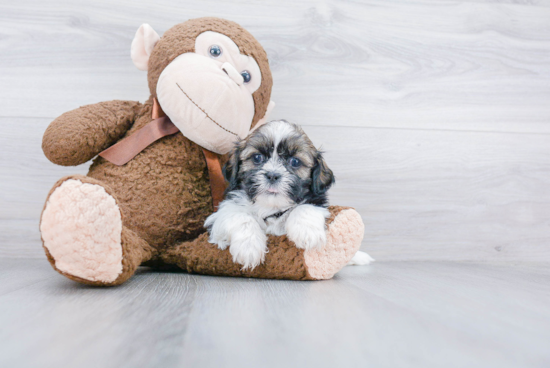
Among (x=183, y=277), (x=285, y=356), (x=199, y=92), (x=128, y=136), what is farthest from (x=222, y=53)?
(x=285, y=356)

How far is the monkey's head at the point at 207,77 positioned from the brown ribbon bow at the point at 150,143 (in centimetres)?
6

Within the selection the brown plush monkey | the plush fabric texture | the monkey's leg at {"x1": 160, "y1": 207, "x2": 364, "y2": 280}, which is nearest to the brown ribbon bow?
the brown plush monkey

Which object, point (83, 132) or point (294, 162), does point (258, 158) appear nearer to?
point (294, 162)

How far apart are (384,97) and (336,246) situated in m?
1.11

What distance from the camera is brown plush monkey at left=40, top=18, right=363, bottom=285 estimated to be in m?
1.33

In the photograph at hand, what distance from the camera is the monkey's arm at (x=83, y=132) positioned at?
4.51 feet

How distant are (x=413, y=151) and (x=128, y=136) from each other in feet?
4.70

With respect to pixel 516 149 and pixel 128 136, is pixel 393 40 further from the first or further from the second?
pixel 128 136

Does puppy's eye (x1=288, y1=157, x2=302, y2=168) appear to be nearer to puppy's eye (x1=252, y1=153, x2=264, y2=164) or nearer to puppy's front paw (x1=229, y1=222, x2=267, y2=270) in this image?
puppy's eye (x1=252, y1=153, x2=264, y2=164)

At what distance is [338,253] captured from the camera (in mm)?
1318

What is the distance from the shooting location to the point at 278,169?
52.9 inches

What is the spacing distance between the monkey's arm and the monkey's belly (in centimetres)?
8

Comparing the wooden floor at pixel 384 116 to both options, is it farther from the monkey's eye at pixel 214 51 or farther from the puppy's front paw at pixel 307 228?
the monkey's eye at pixel 214 51

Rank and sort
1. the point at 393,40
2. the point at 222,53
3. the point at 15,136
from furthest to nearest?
the point at 393,40
the point at 15,136
the point at 222,53
